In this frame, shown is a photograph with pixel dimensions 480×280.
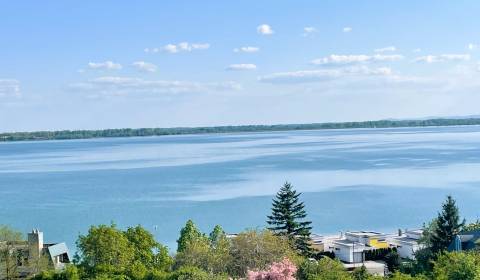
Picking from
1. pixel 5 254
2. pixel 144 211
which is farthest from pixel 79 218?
pixel 5 254

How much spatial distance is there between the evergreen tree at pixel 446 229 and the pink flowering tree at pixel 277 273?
11848 mm

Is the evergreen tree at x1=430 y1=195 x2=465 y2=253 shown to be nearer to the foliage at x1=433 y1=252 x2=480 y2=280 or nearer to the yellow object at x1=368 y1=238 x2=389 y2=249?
the yellow object at x1=368 y1=238 x2=389 y2=249

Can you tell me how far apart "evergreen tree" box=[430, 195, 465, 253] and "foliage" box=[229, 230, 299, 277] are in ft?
32.1

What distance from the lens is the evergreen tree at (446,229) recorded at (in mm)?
29469

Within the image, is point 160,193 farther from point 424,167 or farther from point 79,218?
point 424,167

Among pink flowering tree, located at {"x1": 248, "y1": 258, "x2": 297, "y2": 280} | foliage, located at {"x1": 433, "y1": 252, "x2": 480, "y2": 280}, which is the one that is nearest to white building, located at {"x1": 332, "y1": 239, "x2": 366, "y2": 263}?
pink flowering tree, located at {"x1": 248, "y1": 258, "x2": 297, "y2": 280}

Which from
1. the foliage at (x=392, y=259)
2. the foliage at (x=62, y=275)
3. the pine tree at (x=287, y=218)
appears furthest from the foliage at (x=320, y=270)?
the foliage at (x=392, y=259)

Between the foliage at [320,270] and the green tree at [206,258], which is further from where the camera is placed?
the green tree at [206,258]

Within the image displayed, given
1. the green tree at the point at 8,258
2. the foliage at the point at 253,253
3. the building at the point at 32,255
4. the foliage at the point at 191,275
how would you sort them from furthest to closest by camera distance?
the building at the point at 32,255
the green tree at the point at 8,258
the foliage at the point at 253,253
the foliage at the point at 191,275

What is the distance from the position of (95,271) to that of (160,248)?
4066 millimetres

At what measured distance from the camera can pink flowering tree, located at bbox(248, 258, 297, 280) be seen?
64.3ft

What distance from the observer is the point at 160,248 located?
24969 mm

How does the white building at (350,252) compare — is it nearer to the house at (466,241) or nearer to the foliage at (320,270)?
the house at (466,241)

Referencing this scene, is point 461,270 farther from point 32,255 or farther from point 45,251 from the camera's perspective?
point 45,251
